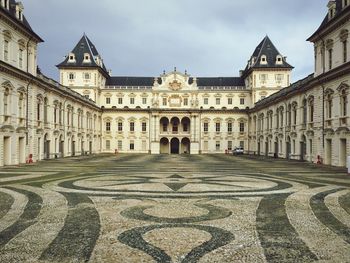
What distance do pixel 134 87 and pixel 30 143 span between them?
4366 cm

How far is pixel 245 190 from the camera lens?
55.2ft

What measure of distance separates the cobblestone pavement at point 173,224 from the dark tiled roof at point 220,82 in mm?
70484

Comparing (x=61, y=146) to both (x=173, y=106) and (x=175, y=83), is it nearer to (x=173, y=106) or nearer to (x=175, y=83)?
(x=173, y=106)

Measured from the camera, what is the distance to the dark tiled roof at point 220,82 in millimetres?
85938

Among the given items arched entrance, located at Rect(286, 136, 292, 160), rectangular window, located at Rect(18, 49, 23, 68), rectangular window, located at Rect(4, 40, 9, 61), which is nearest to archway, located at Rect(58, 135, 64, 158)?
rectangular window, located at Rect(18, 49, 23, 68)

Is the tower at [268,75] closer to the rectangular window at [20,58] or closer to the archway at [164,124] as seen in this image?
the archway at [164,124]

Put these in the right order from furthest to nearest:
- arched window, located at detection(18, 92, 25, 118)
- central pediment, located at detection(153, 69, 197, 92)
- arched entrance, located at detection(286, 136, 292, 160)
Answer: central pediment, located at detection(153, 69, 197, 92) < arched entrance, located at detection(286, 136, 292, 160) < arched window, located at detection(18, 92, 25, 118)

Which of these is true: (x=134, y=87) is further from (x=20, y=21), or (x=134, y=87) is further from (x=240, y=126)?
(x=20, y=21)

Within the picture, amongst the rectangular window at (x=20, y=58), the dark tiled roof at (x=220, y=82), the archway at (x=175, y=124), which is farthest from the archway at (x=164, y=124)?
the rectangular window at (x=20, y=58)

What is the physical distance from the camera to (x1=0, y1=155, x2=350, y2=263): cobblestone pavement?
755 centimetres

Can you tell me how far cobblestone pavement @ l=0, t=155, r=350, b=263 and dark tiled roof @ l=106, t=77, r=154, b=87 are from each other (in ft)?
229

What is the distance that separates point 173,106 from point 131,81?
14.9 m

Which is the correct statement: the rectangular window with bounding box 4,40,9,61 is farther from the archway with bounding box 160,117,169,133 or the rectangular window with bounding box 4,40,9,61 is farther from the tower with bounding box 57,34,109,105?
the archway with bounding box 160,117,169,133

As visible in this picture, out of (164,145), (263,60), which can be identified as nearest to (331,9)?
(263,60)
